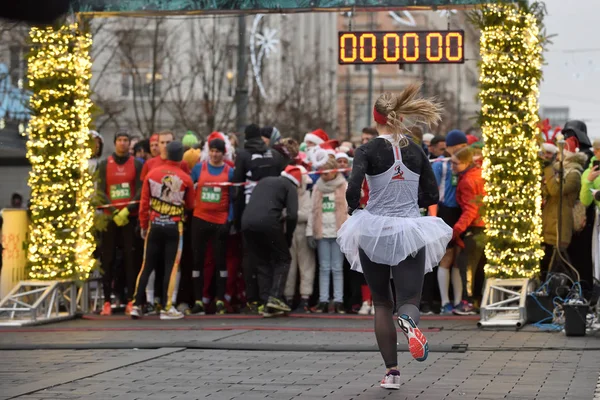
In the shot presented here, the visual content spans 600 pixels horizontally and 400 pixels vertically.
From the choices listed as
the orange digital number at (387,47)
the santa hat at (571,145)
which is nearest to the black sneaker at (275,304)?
the orange digital number at (387,47)

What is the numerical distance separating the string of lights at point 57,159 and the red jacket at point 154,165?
2.76 ft

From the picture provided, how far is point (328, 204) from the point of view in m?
16.1

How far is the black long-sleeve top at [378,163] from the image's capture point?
351 inches

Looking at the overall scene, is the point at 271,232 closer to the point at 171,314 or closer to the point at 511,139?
the point at 171,314

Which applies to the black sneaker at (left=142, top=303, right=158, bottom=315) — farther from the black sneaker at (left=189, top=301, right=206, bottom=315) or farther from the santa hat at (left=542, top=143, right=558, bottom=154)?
the santa hat at (left=542, top=143, right=558, bottom=154)

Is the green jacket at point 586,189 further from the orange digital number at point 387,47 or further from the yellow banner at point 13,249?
the yellow banner at point 13,249

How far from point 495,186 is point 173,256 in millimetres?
4098

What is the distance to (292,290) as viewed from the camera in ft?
54.6

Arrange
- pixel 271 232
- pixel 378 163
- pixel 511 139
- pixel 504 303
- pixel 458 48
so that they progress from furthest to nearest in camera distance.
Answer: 1. pixel 458 48
2. pixel 271 232
3. pixel 511 139
4. pixel 504 303
5. pixel 378 163

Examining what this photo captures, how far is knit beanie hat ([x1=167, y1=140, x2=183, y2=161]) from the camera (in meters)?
15.2

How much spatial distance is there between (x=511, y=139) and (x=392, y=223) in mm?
6213

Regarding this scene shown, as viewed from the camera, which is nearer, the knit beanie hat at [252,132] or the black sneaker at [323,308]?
the knit beanie hat at [252,132]

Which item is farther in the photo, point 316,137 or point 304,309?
point 316,137

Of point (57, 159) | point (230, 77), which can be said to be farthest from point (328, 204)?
point (230, 77)
